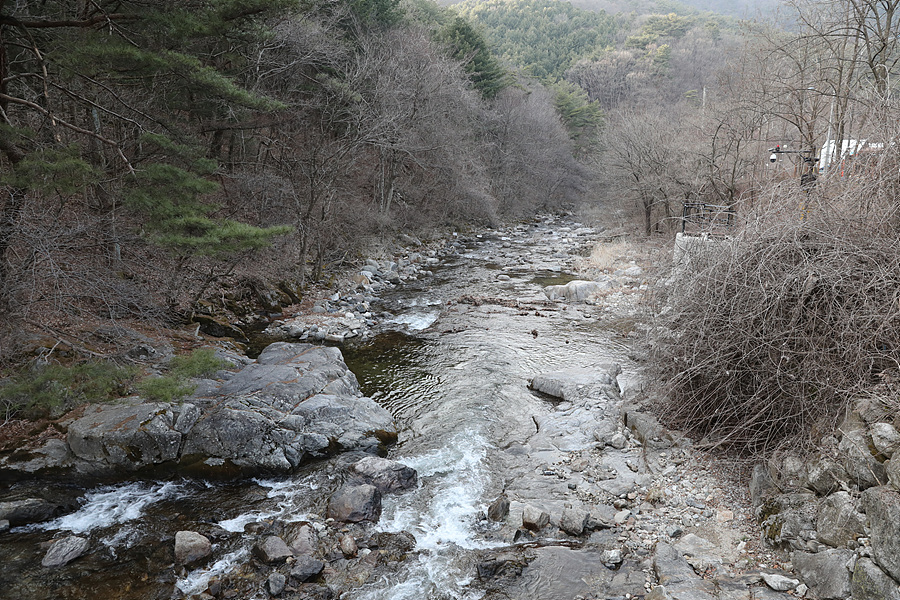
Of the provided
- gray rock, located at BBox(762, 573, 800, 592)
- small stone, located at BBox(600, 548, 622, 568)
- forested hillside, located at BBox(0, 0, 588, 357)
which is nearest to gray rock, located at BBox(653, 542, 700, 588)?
small stone, located at BBox(600, 548, 622, 568)

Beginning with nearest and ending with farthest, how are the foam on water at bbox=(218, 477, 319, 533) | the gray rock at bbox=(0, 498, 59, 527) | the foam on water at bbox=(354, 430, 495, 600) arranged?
1. the foam on water at bbox=(354, 430, 495, 600)
2. the gray rock at bbox=(0, 498, 59, 527)
3. the foam on water at bbox=(218, 477, 319, 533)

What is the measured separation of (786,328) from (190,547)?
676 cm

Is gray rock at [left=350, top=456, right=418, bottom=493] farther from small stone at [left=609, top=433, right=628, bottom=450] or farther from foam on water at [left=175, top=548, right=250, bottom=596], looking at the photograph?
small stone at [left=609, top=433, right=628, bottom=450]

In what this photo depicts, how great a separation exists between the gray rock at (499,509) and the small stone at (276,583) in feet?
7.98

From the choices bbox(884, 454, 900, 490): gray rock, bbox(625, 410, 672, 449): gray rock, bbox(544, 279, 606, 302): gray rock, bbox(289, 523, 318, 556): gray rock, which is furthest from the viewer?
bbox(544, 279, 606, 302): gray rock

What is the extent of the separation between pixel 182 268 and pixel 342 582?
8424 millimetres

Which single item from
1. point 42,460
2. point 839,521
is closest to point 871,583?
point 839,521

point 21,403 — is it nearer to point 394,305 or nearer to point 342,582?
point 342,582

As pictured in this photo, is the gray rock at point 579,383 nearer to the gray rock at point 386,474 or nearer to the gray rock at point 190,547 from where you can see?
the gray rock at point 386,474

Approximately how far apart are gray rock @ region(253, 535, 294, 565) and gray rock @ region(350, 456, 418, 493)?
4.81 feet

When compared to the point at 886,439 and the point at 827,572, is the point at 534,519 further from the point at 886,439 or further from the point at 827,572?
the point at 886,439

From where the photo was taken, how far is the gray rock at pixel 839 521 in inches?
156

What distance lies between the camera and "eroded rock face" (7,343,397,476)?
6.60m

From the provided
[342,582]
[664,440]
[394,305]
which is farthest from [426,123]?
[342,582]
